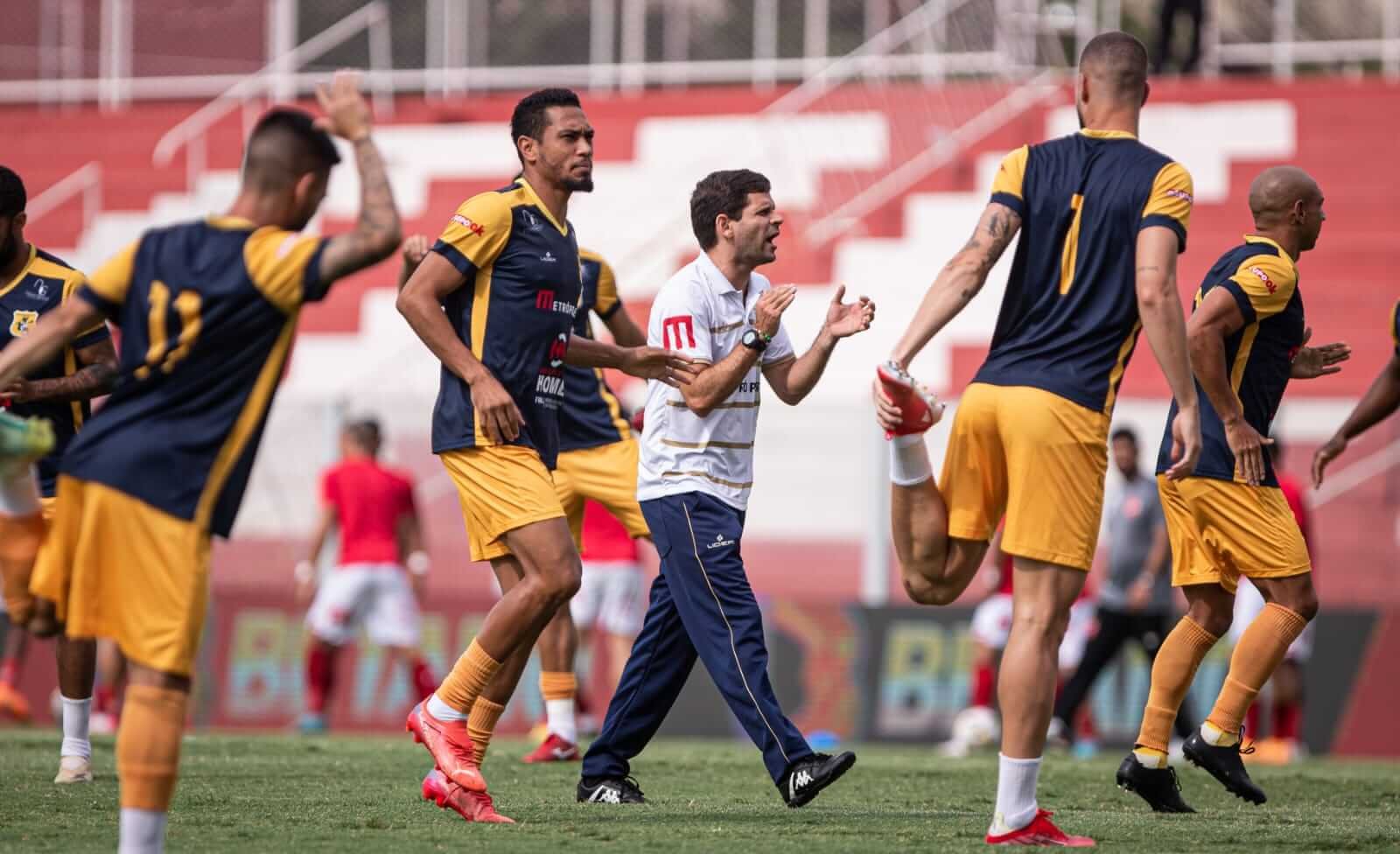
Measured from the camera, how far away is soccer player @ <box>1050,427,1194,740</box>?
13297 mm

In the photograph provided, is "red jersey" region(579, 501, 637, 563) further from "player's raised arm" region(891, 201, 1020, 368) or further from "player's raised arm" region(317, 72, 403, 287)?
"player's raised arm" region(317, 72, 403, 287)

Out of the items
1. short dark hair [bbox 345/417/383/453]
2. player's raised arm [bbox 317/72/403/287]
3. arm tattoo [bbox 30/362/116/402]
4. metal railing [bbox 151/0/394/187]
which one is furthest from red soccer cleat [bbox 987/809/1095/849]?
metal railing [bbox 151/0/394/187]

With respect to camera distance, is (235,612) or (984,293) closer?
(235,612)

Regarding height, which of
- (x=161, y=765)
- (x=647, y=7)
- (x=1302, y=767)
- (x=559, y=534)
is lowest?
(x=1302, y=767)

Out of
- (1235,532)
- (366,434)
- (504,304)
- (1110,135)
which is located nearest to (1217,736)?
(1235,532)

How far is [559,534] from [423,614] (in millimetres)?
9306

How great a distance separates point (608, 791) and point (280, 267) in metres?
2.94

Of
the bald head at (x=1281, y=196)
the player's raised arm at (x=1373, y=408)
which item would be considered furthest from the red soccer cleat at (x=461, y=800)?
the player's raised arm at (x=1373, y=408)

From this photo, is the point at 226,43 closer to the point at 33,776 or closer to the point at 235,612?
the point at 235,612

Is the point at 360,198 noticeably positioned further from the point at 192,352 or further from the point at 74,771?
the point at 74,771

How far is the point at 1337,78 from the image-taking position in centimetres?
2162

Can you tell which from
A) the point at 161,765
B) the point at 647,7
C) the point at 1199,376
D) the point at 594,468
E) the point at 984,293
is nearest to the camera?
the point at 161,765

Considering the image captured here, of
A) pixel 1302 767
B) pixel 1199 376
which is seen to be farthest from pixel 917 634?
pixel 1199 376

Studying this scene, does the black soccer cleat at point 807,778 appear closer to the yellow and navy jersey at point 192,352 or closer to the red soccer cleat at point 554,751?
the yellow and navy jersey at point 192,352
